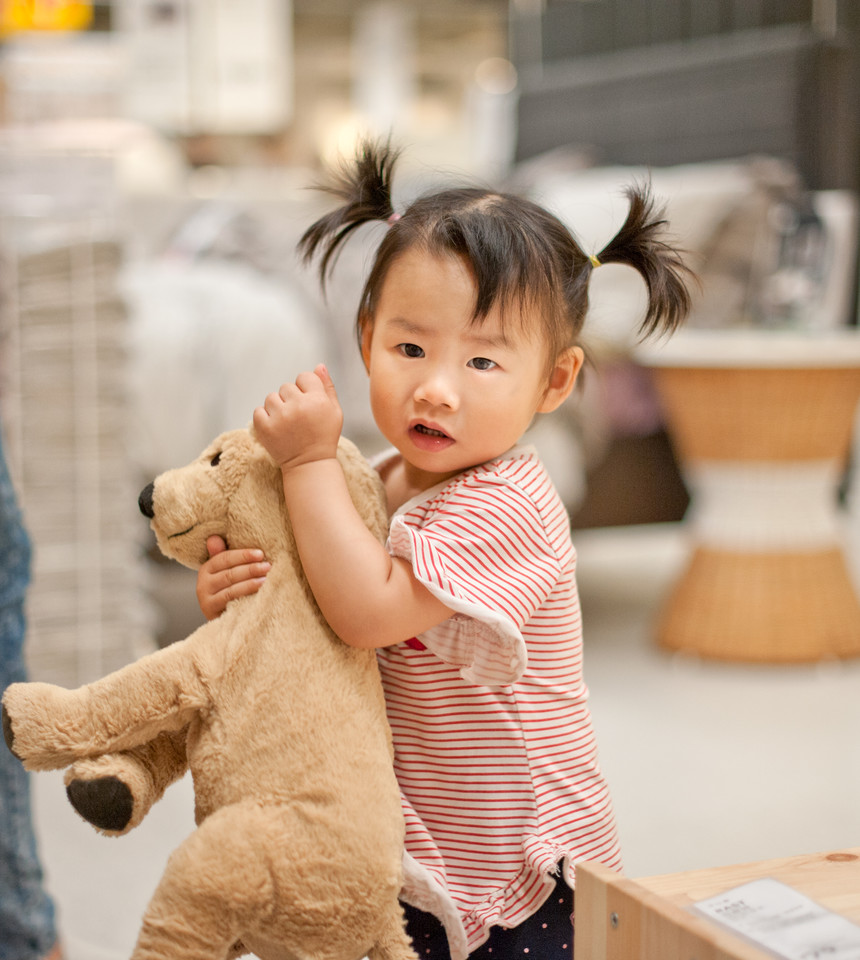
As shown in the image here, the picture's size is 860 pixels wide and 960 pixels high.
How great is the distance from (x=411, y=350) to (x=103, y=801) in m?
0.33

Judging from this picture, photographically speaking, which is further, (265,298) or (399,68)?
(399,68)

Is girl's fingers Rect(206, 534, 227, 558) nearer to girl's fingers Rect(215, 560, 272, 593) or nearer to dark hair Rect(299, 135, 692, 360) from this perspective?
girl's fingers Rect(215, 560, 272, 593)

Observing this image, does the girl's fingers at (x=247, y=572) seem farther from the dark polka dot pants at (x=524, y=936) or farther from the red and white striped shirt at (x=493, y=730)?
the dark polka dot pants at (x=524, y=936)

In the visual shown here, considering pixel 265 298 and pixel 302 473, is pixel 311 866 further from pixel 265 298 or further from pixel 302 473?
pixel 265 298

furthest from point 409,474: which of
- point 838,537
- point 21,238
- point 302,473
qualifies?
point 838,537

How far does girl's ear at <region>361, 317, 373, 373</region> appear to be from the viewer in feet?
2.65

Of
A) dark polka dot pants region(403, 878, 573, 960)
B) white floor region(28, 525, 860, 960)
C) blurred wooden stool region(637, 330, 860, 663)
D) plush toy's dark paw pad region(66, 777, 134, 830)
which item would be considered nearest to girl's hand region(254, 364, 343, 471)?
plush toy's dark paw pad region(66, 777, 134, 830)

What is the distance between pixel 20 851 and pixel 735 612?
5.22ft

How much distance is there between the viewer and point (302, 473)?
0.72 m

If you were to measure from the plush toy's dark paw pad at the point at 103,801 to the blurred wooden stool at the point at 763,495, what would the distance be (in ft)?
5.64

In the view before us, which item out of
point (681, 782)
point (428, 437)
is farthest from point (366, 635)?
point (681, 782)

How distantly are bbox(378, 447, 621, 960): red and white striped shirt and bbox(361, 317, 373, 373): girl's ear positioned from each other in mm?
124

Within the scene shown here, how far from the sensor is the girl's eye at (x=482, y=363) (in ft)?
2.41

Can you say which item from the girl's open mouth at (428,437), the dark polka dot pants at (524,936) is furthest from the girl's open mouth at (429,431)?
the dark polka dot pants at (524,936)
